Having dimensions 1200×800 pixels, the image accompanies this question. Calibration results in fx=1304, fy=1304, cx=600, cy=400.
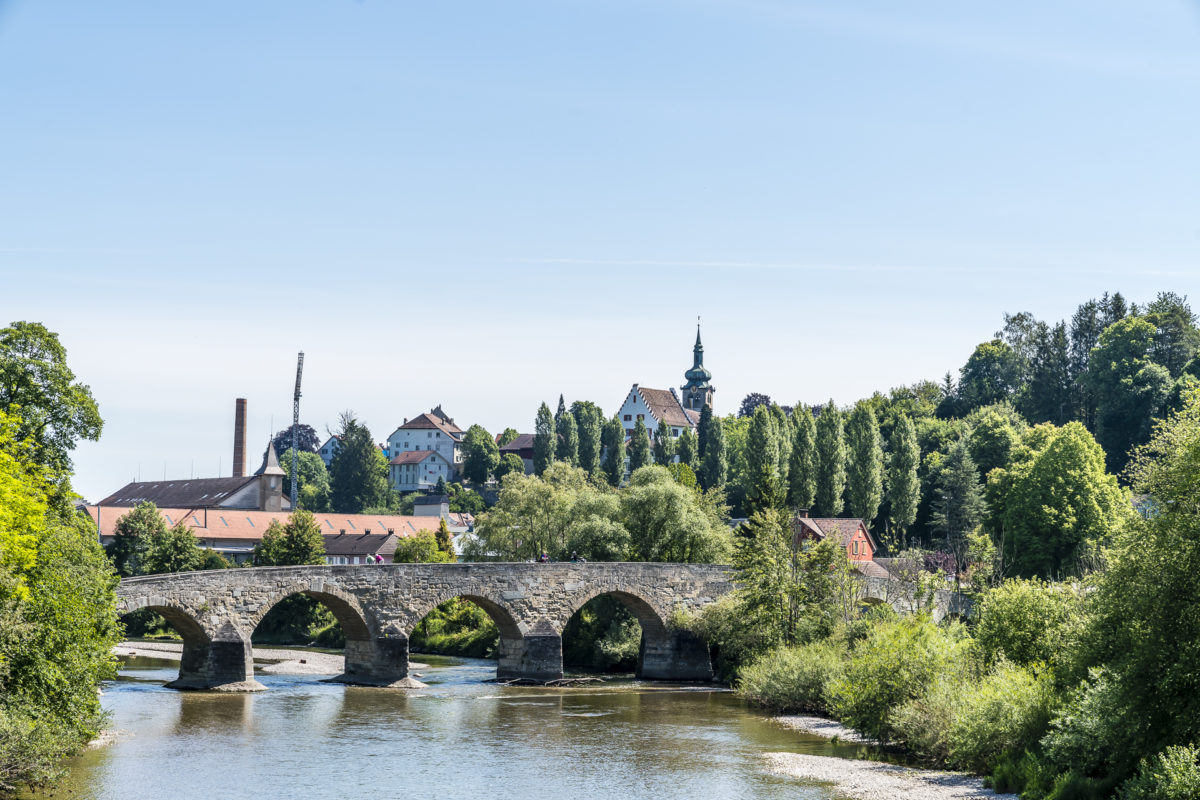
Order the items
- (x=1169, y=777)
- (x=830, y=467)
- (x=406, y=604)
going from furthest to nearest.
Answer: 1. (x=830, y=467)
2. (x=406, y=604)
3. (x=1169, y=777)

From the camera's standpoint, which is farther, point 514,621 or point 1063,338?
point 1063,338

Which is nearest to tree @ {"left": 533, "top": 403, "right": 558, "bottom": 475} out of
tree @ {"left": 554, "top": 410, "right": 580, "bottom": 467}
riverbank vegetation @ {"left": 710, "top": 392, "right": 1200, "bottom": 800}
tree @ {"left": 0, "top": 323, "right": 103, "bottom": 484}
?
tree @ {"left": 554, "top": 410, "right": 580, "bottom": 467}

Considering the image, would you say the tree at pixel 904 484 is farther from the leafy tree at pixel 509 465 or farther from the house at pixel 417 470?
the house at pixel 417 470

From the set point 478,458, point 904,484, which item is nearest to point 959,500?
point 904,484

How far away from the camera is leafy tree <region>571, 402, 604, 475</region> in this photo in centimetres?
10926

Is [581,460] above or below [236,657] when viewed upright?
above

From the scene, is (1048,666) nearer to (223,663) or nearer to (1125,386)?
(223,663)

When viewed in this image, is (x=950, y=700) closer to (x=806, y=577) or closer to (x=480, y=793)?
(x=480, y=793)

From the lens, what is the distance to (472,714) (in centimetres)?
3559

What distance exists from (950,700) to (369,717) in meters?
15.1

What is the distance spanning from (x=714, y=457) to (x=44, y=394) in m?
70.2

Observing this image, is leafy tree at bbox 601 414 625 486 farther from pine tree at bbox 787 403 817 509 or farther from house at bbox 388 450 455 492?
house at bbox 388 450 455 492

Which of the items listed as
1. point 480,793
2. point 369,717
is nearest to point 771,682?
point 369,717

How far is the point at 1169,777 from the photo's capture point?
1822cm
